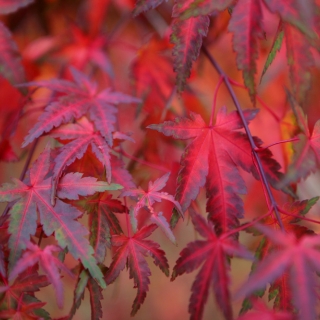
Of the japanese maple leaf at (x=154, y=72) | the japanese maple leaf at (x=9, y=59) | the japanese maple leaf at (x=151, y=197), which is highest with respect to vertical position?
the japanese maple leaf at (x=9, y=59)

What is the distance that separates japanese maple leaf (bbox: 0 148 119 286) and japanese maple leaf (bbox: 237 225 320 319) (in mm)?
215

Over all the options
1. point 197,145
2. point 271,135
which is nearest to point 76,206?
point 197,145

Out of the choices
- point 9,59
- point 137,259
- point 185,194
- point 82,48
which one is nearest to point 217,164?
point 185,194

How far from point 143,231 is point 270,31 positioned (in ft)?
2.43

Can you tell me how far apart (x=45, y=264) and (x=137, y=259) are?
0.45ft

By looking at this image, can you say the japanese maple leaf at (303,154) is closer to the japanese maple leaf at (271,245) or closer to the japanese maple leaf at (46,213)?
the japanese maple leaf at (271,245)

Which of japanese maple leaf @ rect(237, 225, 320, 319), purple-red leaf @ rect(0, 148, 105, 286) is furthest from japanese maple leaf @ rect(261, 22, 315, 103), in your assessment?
purple-red leaf @ rect(0, 148, 105, 286)

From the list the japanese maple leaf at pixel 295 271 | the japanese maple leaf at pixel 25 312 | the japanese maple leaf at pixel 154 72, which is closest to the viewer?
the japanese maple leaf at pixel 295 271

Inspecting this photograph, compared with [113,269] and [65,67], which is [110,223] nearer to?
[113,269]

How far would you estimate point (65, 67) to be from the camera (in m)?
1.01

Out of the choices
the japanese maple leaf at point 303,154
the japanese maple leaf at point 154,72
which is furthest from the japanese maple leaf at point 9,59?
the japanese maple leaf at point 303,154

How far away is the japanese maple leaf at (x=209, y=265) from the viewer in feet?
1.39

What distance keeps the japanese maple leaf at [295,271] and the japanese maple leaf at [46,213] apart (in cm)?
22

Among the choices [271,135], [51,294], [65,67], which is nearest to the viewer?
[271,135]
